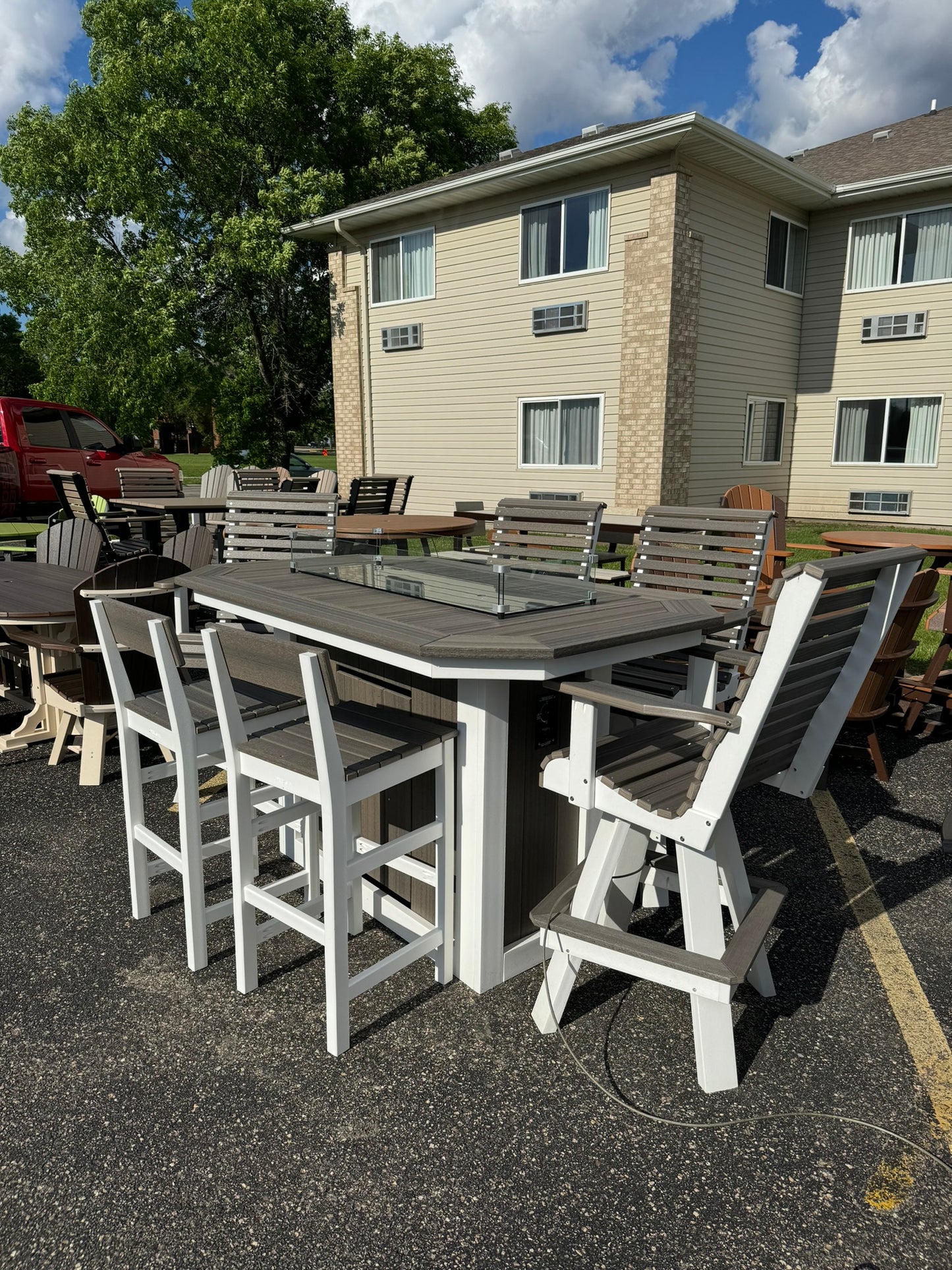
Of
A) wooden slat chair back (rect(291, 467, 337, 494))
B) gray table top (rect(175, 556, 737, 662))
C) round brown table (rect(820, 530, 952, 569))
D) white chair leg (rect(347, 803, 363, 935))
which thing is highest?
wooden slat chair back (rect(291, 467, 337, 494))

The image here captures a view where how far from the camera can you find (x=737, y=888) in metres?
2.73

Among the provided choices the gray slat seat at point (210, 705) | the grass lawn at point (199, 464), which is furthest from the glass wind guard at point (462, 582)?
the grass lawn at point (199, 464)

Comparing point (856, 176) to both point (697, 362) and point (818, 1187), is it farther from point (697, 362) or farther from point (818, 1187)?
point (818, 1187)

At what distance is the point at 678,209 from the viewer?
1248 centimetres

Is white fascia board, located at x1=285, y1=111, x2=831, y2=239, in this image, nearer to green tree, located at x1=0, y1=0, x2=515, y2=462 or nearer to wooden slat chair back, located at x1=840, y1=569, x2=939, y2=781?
green tree, located at x1=0, y1=0, x2=515, y2=462

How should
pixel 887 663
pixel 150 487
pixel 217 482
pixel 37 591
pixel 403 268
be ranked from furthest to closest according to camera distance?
pixel 403 268, pixel 217 482, pixel 150 487, pixel 37 591, pixel 887 663

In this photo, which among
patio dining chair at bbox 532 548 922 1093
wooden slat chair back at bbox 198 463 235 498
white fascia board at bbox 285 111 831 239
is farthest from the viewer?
white fascia board at bbox 285 111 831 239

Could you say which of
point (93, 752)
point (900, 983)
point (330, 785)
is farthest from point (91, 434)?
point (900, 983)

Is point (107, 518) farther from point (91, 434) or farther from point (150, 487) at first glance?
point (91, 434)

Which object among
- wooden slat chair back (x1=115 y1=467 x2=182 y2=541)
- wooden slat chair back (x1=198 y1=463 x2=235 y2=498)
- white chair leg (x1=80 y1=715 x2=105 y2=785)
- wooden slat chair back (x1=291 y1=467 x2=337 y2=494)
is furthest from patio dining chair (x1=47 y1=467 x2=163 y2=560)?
white chair leg (x1=80 y1=715 x2=105 y2=785)

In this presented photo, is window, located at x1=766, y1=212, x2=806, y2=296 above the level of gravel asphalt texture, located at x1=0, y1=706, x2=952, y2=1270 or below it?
above

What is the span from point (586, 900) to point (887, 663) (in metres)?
2.75

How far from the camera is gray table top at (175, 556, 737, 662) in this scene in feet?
8.02

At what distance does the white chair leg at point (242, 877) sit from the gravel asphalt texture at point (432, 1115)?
9 cm
